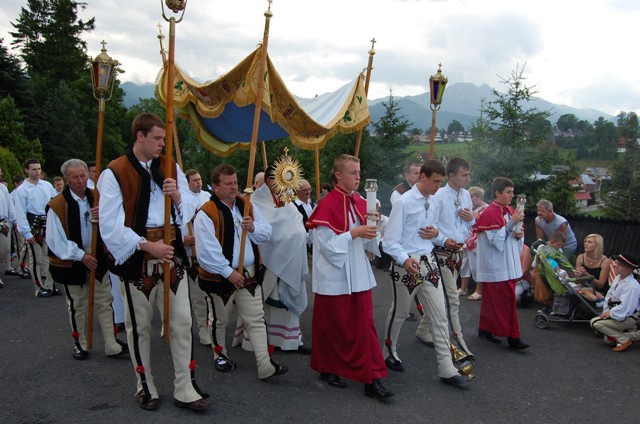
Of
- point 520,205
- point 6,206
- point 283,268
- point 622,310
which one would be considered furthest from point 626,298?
point 6,206

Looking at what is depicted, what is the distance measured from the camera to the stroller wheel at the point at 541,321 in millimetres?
6824

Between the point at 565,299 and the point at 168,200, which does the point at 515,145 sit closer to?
the point at 565,299

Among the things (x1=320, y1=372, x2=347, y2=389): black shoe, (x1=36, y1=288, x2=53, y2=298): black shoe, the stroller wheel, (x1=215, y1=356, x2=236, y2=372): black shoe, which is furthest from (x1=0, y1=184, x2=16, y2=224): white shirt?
the stroller wheel

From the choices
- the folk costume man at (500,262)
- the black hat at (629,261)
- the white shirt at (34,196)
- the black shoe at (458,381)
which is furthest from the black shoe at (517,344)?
the white shirt at (34,196)

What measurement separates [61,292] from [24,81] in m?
31.1

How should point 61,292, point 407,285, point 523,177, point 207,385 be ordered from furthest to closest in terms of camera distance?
point 523,177, point 61,292, point 407,285, point 207,385

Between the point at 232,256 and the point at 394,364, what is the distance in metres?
2.00

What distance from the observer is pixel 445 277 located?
17.8ft

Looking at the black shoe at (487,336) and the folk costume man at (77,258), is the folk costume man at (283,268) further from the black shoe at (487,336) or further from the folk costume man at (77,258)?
the black shoe at (487,336)

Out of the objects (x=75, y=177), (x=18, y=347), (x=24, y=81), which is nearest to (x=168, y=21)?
(x=75, y=177)

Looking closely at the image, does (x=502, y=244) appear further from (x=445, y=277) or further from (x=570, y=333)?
(x=570, y=333)

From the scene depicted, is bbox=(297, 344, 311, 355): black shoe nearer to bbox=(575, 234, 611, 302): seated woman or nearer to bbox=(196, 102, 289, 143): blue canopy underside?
bbox=(196, 102, 289, 143): blue canopy underside

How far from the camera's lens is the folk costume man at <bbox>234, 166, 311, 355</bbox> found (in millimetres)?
5762

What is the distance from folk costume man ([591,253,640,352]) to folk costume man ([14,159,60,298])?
8028mm
